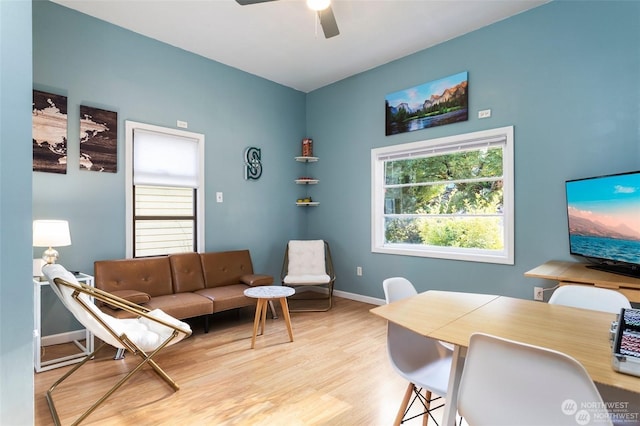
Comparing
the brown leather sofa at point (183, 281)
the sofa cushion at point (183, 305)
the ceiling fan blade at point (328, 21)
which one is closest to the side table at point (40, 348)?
the brown leather sofa at point (183, 281)

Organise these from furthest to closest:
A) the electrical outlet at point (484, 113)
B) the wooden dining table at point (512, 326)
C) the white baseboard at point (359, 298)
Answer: the white baseboard at point (359, 298) → the electrical outlet at point (484, 113) → the wooden dining table at point (512, 326)

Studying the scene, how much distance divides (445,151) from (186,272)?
11.0 feet

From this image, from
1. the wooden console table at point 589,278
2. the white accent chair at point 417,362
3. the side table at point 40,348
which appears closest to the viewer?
the white accent chair at point 417,362

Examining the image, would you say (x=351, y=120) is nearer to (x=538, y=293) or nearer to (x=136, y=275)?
(x=538, y=293)

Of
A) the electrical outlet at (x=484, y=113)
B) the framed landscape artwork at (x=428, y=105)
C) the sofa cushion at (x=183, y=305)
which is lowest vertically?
the sofa cushion at (x=183, y=305)

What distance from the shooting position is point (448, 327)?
1.37 metres

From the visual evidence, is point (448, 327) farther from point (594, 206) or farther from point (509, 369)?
point (594, 206)

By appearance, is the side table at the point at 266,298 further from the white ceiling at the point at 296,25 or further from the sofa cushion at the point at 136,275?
the white ceiling at the point at 296,25

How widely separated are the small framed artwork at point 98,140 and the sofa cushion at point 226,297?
1.65 m

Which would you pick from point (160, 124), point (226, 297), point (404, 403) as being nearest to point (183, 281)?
point (226, 297)

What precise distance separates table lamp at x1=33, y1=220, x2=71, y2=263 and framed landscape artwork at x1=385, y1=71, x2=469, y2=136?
3.67 m

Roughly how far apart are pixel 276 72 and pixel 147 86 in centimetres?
172

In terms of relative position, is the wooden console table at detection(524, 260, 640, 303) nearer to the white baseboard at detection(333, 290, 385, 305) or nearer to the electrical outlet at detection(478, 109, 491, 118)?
the electrical outlet at detection(478, 109, 491, 118)

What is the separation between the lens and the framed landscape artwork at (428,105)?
3.71m
